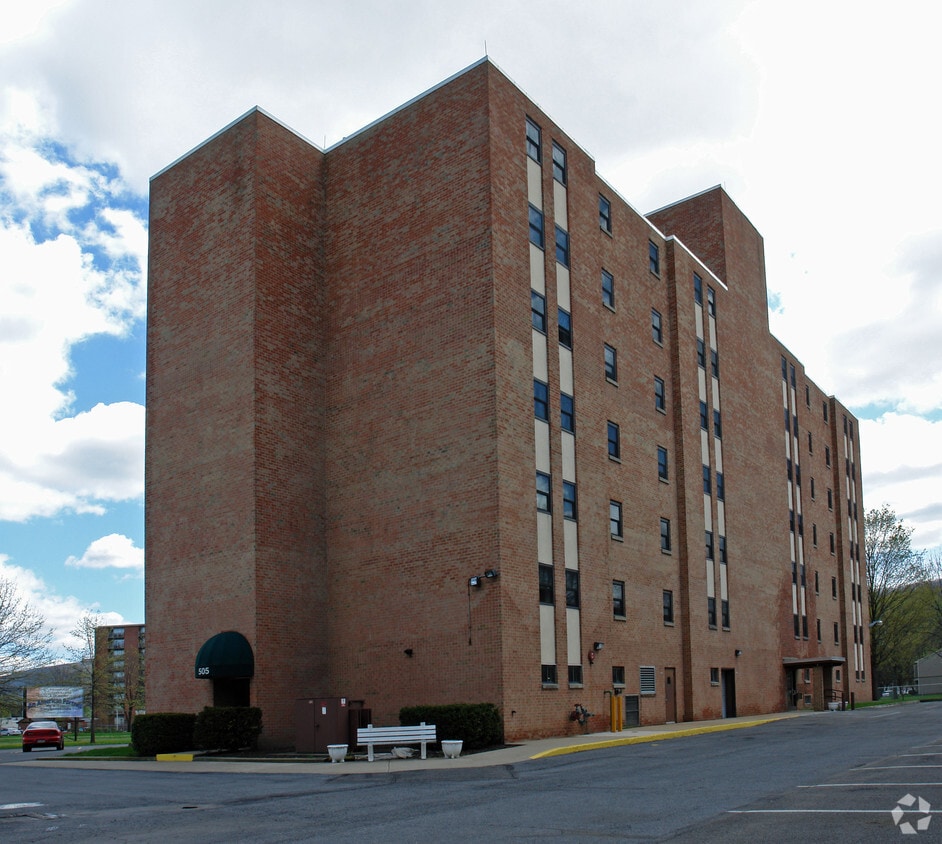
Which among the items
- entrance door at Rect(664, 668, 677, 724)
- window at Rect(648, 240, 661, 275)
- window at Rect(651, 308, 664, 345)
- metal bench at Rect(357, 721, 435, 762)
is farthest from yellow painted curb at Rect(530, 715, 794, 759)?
window at Rect(648, 240, 661, 275)

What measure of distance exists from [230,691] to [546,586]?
9.98 metres

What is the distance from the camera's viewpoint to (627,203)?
128ft

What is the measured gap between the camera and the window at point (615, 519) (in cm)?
3384

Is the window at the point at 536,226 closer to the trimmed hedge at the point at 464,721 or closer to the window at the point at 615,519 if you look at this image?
the window at the point at 615,519

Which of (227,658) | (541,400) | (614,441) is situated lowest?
(227,658)

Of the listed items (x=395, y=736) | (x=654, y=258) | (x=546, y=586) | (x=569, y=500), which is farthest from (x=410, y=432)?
(x=654, y=258)

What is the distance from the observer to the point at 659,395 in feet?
129

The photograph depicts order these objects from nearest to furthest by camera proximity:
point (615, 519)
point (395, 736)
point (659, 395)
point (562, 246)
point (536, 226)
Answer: point (395, 736) → point (536, 226) → point (562, 246) → point (615, 519) → point (659, 395)

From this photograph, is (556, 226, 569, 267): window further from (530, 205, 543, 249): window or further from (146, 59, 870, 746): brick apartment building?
(530, 205, 543, 249): window

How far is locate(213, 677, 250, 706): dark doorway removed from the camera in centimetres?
2944

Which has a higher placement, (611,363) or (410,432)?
(611,363)

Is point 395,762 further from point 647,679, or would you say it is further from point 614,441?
point 614,441

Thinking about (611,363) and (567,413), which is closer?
(567,413)

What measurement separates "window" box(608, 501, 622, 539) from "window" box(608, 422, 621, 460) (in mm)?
1626
